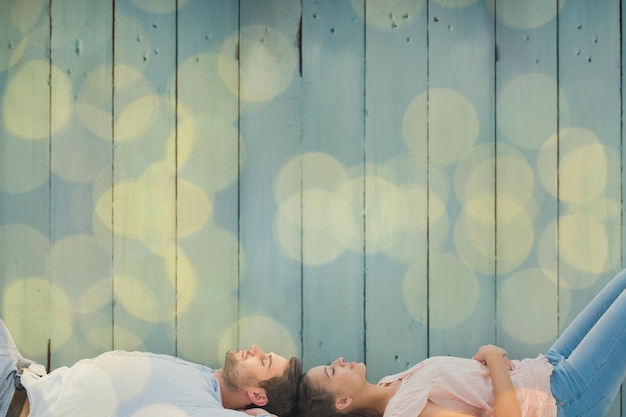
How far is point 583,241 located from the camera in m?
1.96

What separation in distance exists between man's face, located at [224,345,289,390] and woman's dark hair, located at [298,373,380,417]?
0.09 metres

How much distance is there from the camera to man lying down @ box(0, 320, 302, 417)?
60.1 inches

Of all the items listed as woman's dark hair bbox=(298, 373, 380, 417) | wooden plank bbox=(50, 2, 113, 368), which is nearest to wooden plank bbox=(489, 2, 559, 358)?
woman's dark hair bbox=(298, 373, 380, 417)

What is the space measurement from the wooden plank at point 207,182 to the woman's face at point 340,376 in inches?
12.8

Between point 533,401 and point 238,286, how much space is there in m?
0.90

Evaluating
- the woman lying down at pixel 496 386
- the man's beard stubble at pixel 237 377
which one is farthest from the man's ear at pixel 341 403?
the man's beard stubble at pixel 237 377

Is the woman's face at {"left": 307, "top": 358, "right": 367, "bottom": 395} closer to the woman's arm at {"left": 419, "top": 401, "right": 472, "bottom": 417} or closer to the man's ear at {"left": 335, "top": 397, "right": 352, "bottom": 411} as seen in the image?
the man's ear at {"left": 335, "top": 397, "right": 352, "bottom": 411}

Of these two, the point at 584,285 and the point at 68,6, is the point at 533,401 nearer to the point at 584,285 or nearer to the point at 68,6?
the point at 584,285

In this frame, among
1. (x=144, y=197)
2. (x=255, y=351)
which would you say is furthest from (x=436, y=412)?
(x=144, y=197)

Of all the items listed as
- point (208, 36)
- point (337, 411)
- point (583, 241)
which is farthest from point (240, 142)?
point (583, 241)

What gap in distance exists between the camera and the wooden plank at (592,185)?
1958 millimetres

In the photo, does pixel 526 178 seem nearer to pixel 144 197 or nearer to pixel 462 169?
pixel 462 169

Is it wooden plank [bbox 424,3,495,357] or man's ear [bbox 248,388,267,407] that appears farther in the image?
wooden plank [bbox 424,3,495,357]

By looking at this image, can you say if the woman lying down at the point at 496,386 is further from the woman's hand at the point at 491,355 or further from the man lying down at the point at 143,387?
the man lying down at the point at 143,387
